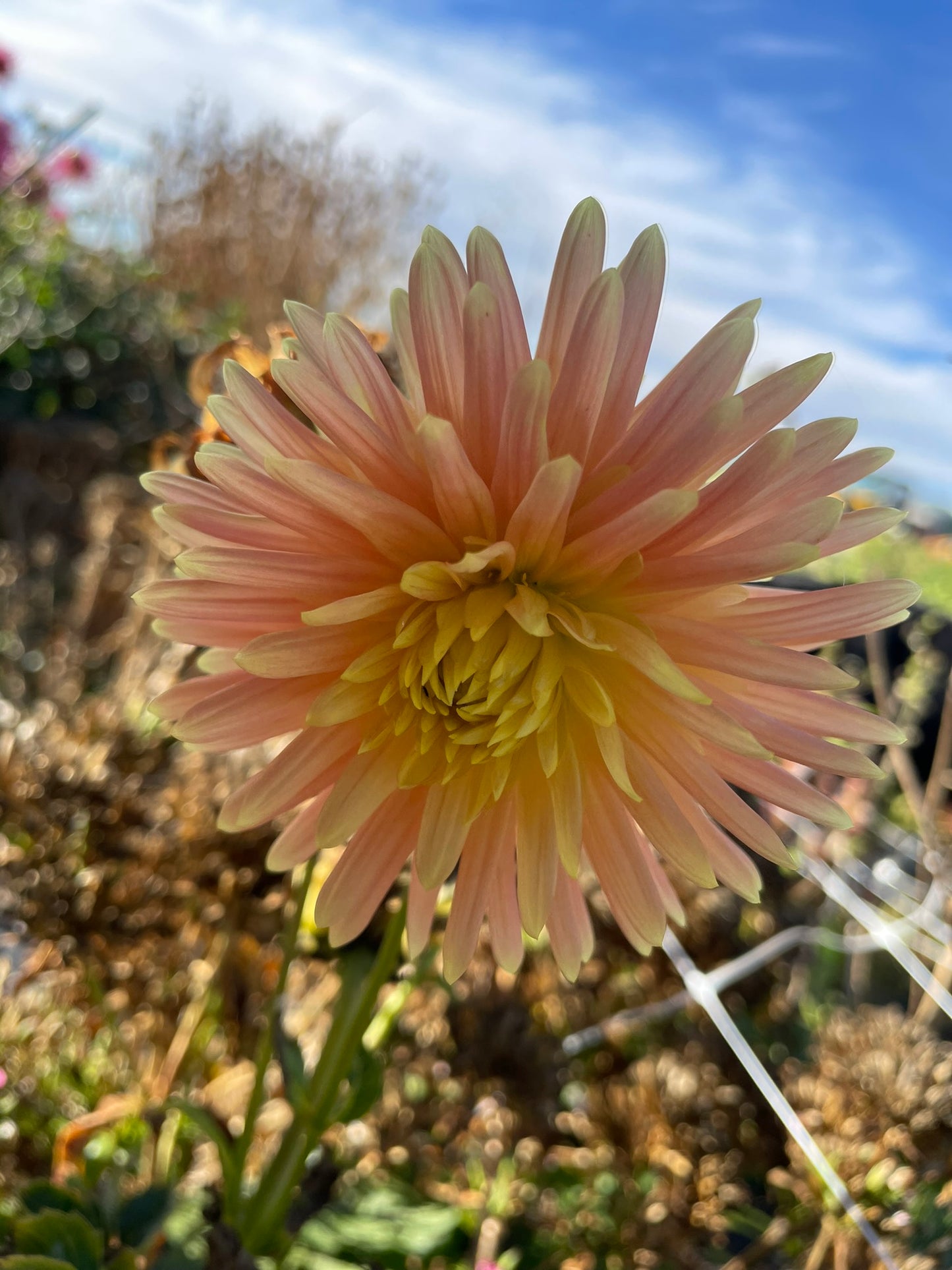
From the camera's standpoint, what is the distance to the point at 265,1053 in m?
0.67

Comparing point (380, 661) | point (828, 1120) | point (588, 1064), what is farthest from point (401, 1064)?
point (380, 661)

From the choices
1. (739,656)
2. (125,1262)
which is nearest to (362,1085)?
(125,1262)

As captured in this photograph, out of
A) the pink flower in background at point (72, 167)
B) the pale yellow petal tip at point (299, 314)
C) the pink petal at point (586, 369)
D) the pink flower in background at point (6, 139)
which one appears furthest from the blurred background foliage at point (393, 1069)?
the pink flower in background at point (72, 167)

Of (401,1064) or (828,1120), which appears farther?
(401,1064)

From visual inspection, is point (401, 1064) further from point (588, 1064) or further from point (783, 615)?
point (783, 615)

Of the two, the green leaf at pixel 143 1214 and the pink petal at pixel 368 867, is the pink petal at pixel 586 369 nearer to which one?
the pink petal at pixel 368 867

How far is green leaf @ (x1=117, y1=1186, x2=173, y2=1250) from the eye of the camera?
2.46 feet

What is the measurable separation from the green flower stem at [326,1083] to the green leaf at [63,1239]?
0.12m

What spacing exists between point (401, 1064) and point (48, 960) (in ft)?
1.60

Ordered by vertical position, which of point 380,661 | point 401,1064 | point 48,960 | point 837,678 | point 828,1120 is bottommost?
A: point 401,1064

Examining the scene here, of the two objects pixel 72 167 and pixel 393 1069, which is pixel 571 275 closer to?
pixel 393 1069

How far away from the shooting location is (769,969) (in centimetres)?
144

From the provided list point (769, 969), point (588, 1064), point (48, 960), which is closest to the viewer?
point (48, 960)

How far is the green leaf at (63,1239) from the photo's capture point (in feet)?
2.14
